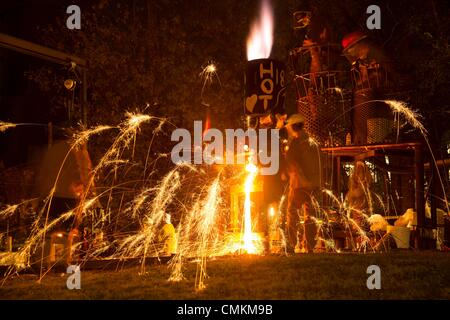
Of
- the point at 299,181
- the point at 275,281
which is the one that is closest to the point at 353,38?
the point at 299,181

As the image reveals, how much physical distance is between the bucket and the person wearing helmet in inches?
79.4

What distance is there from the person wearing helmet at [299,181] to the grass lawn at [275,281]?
1.85 metres

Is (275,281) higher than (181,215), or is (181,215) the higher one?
(181,215)

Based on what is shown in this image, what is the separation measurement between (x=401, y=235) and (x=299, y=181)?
3.04 metres

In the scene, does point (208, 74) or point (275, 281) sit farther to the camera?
point (208, 74)

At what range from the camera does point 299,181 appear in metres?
12.1

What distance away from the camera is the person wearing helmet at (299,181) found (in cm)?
1212

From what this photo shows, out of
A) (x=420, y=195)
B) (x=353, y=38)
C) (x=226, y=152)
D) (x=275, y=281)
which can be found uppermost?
(x=353, y=38)

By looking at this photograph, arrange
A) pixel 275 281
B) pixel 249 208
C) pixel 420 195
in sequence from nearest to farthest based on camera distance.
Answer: pixel 275 281, pixel 420 195, pixel 249 208

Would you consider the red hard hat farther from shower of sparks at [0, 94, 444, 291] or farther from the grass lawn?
the grass lawn

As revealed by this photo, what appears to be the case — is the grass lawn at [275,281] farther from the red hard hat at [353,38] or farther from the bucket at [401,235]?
the red hard hat at [353,38]

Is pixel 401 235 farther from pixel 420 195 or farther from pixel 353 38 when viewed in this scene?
pixel 353 38

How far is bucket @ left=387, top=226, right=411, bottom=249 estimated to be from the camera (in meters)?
13.2

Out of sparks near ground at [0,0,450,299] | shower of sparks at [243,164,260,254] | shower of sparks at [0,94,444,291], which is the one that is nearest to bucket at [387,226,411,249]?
sparks near ground at [0,0,450,299]
